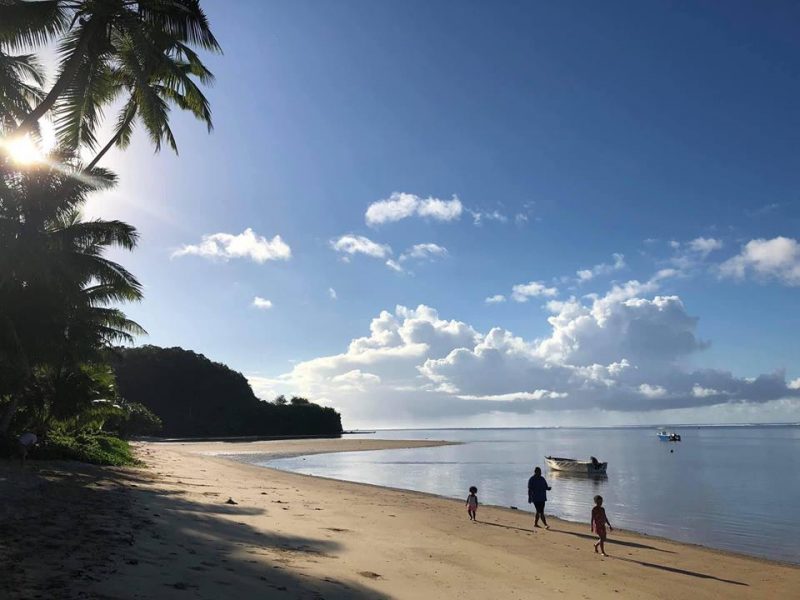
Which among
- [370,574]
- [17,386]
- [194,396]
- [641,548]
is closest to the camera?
[370,574]

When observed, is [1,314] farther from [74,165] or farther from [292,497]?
[292,497]

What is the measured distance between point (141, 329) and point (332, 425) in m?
127

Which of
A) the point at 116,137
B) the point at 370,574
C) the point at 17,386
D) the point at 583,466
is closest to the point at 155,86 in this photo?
the point at 116,137

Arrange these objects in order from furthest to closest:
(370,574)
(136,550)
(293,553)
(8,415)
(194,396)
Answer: (194,396) < (8,415) < (293,553) < (370,574) < (136,550)

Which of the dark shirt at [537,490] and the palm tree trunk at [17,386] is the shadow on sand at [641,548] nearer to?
the dark shirt at [537,490]

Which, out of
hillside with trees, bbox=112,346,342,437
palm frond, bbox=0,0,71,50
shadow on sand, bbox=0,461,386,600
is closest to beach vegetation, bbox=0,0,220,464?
palm frond, bbox=0,0,71,50

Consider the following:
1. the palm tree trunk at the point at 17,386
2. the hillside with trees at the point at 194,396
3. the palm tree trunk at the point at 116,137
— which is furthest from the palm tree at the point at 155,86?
the hillside with trees at the point at 194,396

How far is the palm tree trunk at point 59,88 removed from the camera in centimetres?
1320

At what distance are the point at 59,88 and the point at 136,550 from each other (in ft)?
39.6

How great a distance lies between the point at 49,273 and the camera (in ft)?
55.6

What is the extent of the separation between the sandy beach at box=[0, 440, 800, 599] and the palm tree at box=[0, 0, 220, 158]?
991 cm

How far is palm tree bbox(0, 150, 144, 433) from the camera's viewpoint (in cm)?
1636

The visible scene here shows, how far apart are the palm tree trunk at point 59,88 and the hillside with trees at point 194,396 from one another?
110 m

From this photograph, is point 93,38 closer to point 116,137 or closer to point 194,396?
point 116,137
